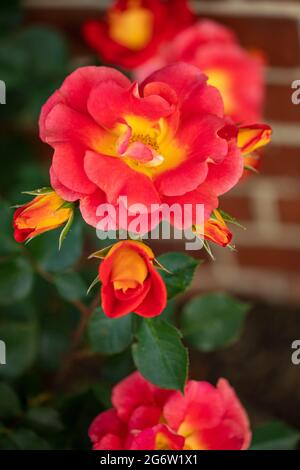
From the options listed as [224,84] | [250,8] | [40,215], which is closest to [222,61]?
[224,84]

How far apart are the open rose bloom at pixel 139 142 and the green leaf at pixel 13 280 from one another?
23cm

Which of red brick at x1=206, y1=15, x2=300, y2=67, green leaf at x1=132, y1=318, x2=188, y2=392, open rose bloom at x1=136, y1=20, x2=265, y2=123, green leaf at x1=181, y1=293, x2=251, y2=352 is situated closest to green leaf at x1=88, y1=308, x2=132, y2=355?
green leaf at x1=132, y1=318, x2=188, y2=392

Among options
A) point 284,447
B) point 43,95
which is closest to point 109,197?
point 284,447

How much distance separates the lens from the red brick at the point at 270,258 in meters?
1.07

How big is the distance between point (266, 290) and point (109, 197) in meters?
0.76

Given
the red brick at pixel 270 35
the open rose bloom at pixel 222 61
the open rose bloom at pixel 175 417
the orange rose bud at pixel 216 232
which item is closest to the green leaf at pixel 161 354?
the open rose bloom at pixel 175 417

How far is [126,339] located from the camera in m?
0.54

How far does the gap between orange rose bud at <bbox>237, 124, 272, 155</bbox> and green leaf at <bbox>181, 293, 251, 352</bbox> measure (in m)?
0.24

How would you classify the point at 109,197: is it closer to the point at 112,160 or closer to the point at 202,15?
the point at 112,160

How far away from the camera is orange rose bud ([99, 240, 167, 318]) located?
0.41 metres

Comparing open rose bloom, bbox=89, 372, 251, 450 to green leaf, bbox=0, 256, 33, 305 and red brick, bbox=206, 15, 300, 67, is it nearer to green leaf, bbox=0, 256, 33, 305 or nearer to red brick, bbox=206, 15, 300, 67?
green leaf, bbox=0, 256, 33, 305

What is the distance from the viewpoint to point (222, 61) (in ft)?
2.36

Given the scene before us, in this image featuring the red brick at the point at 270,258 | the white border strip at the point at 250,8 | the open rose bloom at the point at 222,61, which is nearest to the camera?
the open rose bloom at the point at 222,61

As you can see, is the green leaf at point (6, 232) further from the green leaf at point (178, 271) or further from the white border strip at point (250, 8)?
the white border strip at point (250, 8)
